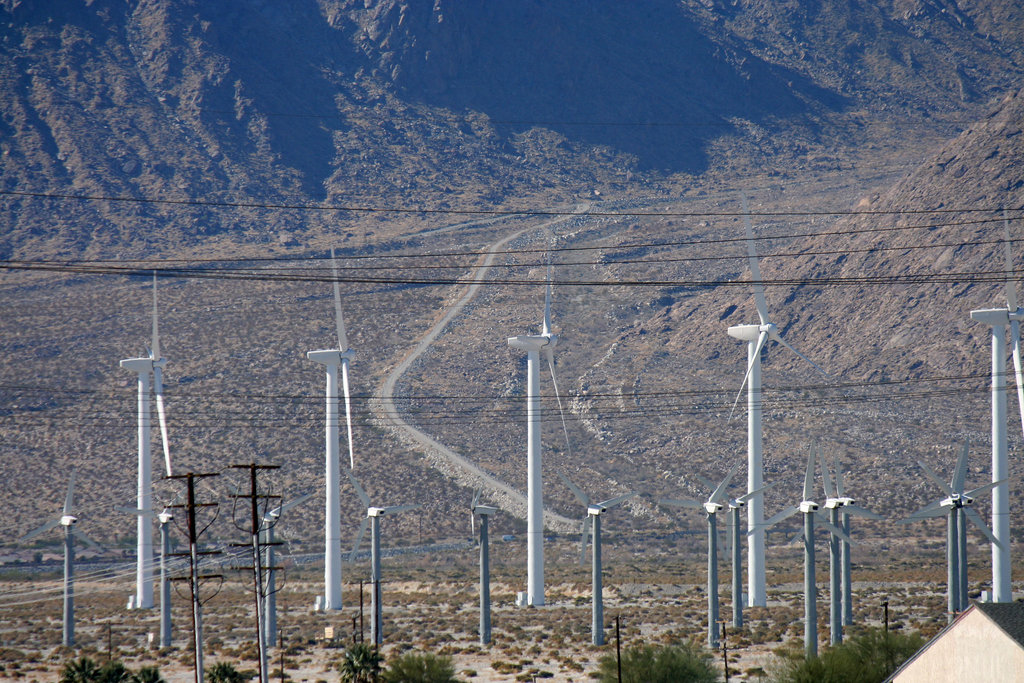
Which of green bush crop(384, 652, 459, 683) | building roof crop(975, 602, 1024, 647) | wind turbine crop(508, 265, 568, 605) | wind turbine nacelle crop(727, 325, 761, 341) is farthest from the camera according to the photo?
wind turbine nacelle crop(727, 325, 761, 341)

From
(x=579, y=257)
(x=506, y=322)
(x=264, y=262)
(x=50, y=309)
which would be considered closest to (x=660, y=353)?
(x=506, y=322)

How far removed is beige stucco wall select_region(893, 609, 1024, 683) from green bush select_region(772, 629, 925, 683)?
10.1ft

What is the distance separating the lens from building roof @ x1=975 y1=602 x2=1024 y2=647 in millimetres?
30156

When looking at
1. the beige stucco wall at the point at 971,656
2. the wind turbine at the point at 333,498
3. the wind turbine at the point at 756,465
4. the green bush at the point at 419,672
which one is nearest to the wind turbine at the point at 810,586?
the beige stucco wall at the point at 971,656

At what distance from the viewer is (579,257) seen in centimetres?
15762

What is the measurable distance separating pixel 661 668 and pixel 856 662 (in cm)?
587

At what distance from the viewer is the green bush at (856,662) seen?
3538 cm

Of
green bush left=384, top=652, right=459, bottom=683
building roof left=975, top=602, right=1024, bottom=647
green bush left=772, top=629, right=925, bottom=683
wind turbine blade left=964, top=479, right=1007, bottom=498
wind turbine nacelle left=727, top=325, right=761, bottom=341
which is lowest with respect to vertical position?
green bush left=384, top=652, right=459, bottom=683

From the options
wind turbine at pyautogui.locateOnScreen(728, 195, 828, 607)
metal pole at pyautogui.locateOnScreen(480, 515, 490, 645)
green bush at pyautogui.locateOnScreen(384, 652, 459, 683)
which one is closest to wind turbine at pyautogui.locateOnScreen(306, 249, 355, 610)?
metal pole at pyautogui.locateOnScreen(480, 515, 490, 645)

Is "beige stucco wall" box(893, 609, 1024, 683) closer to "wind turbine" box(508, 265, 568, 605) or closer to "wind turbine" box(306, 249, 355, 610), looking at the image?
"wind turbine" box(508, 265, 568, 605)

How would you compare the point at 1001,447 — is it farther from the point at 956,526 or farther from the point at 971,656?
the point at 971,656

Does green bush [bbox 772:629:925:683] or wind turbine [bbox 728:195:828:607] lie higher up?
wind turbine [bbox 728:195:828:607]

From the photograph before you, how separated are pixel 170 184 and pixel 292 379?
84.0 metres

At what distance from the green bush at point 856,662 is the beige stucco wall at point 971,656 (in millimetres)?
3064
